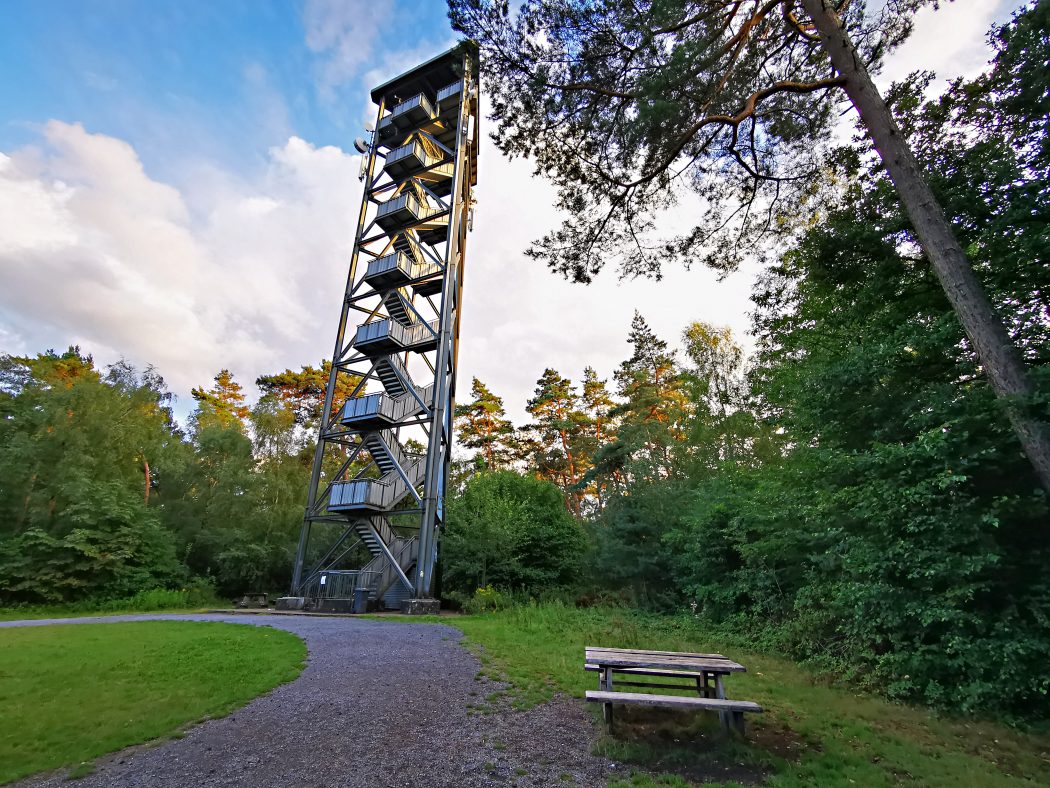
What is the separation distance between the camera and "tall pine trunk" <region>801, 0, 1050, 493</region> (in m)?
4.84

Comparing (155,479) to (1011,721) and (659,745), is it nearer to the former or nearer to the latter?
(659,745)

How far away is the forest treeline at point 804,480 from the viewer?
5.20 m

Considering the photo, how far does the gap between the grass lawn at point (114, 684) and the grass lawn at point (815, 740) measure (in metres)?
3.05

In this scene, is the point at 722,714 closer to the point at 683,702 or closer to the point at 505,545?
the point at 683,702

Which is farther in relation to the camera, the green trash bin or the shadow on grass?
the green trash bin

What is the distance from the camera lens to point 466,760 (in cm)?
357

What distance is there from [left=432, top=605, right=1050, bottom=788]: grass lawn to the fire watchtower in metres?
10.7

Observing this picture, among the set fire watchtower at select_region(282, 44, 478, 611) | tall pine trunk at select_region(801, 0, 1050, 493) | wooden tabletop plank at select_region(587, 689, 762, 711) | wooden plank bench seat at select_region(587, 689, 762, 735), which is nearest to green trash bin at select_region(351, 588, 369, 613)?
fire watchtower at select_region(282, 44, 478, 611)

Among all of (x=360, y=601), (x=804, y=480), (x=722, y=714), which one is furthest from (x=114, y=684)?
(x=360, y=601)

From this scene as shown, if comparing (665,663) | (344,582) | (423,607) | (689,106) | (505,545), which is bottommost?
(423,607)

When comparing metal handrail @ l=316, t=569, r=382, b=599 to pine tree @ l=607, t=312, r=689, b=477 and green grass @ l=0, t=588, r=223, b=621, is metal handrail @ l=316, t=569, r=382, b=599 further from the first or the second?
pine tree @ l=607, t=312, r=689, b=477

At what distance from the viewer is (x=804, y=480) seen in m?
7.43

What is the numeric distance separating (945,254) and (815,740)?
17.3ft

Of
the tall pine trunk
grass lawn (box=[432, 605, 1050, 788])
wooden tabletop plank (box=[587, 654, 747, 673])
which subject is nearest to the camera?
grass lawn (box=[432, 605, 1050, 788])
